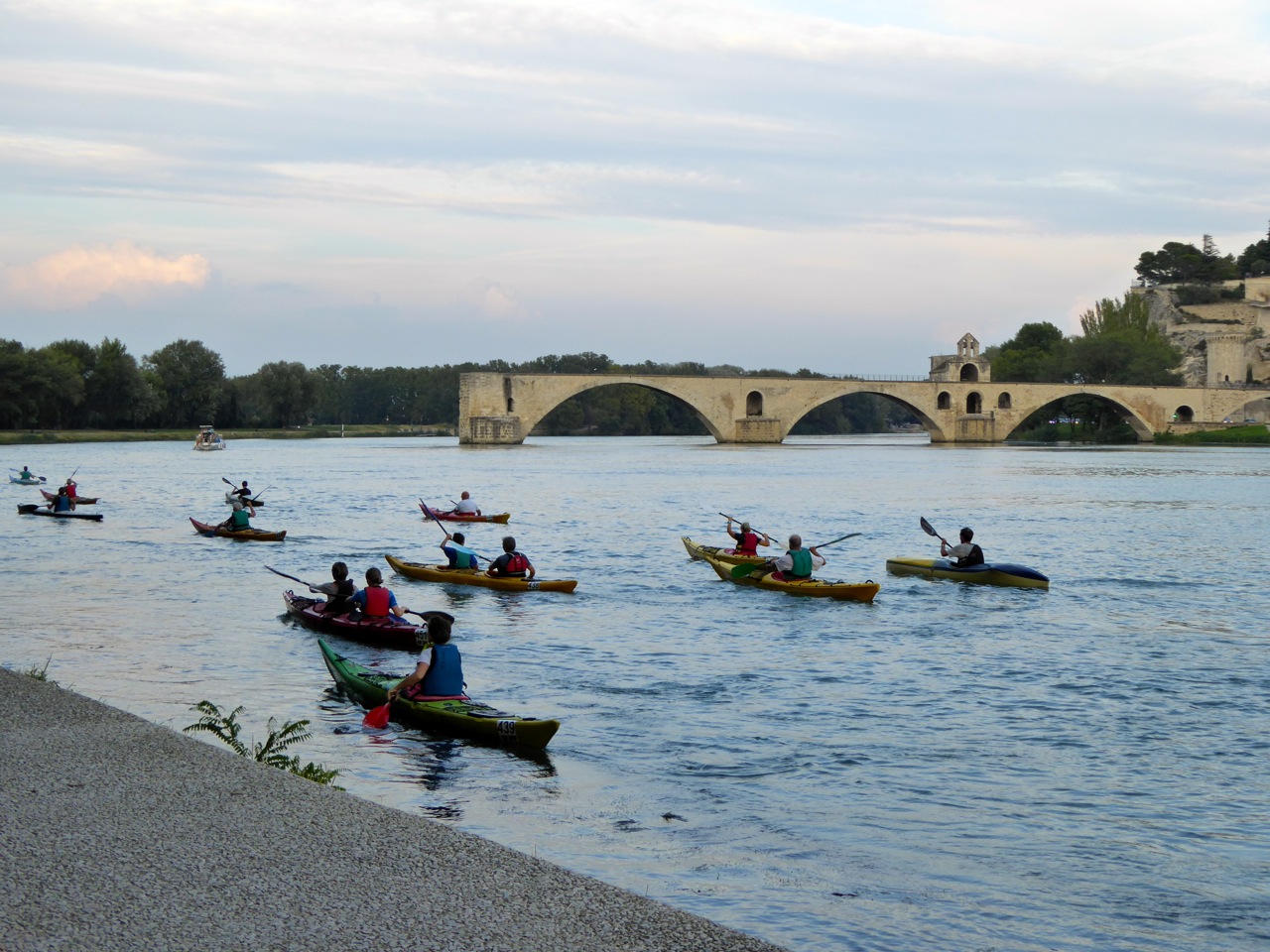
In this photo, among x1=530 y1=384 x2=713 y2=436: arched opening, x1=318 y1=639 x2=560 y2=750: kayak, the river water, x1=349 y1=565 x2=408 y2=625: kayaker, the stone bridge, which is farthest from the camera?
x1=530 y1=384 x2=713 y2=436: arched opening

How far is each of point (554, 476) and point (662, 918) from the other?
163 ft

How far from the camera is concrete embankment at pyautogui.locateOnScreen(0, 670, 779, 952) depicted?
195 inches

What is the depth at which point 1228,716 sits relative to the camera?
11695 millimetres

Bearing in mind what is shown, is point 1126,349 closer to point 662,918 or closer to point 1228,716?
point 1228,716

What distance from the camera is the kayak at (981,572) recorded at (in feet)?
67.8

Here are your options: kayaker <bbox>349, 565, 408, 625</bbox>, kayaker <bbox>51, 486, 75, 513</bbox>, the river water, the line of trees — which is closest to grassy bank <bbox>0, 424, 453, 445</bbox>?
the line of trees

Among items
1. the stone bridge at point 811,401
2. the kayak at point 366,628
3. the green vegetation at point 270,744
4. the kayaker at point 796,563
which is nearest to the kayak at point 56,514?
the kayak at point 366,628

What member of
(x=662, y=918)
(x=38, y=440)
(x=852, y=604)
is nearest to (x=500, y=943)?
(x=662, y=918)

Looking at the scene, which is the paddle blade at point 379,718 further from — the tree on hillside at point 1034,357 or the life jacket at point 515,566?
the tree on hillside at point 1034,357

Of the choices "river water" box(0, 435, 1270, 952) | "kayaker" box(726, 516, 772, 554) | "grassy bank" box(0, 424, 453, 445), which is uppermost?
"grassy bank" box(0, 424, 453, 445)

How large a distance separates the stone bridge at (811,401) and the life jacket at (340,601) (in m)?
71.6

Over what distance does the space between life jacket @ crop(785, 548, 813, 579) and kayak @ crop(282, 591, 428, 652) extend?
265 inches

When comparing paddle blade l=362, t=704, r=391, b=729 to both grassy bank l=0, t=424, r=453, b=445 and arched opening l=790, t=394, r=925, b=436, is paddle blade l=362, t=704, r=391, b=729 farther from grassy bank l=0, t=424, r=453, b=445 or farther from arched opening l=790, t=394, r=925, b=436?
arched opening l=790, t=394, r=925, b=436

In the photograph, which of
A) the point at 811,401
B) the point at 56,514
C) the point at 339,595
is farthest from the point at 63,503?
the point at 811,401
